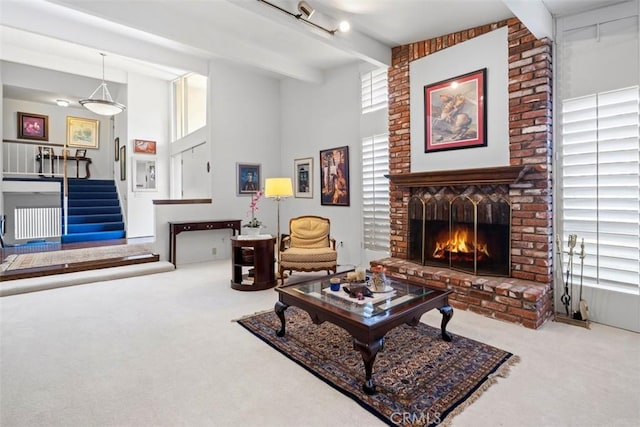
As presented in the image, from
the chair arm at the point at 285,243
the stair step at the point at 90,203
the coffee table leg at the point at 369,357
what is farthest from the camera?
the stair step at the point at 90,203

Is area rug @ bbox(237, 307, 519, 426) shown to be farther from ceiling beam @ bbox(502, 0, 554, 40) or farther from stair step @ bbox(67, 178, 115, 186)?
stair step @ bbox(67, 178, 115, 186)

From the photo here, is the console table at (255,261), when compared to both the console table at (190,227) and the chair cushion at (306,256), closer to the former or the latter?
the chair cushion at (306,256)

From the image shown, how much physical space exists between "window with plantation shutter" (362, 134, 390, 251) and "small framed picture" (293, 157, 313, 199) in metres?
1.42

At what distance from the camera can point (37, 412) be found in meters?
1.90

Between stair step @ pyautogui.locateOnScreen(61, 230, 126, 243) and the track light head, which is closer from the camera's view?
the track light head

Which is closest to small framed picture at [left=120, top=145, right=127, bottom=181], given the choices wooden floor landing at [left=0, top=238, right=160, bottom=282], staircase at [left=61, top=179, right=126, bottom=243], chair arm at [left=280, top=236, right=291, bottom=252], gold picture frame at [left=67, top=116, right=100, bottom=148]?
staircase at [left=61, top=179, right=126, bottom=243]

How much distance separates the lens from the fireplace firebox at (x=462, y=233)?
148 inches

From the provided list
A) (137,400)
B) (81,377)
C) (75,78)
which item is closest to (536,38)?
(137,400)

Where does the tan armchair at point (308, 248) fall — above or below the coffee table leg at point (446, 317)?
above

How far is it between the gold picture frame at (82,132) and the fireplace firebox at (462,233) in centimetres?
993

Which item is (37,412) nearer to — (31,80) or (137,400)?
(137,400)

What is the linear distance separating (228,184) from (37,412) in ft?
16.4

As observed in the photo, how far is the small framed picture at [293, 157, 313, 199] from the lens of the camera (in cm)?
657

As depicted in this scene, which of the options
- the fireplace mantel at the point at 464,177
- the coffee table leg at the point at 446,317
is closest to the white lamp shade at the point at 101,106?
the fireplace mantel at the point at 464,177
